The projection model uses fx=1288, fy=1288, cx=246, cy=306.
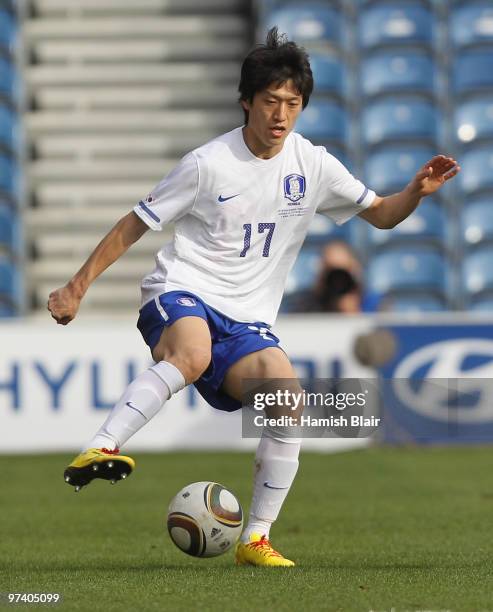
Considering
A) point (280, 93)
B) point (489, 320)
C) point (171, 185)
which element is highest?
point (280, 93)

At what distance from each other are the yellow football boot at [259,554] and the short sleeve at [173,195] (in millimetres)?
1208

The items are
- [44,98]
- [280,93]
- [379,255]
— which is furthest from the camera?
[44,98]

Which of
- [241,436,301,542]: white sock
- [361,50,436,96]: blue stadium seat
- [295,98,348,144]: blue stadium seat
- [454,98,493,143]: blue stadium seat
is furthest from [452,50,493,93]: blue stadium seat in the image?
[241,436,301,542]: white sock

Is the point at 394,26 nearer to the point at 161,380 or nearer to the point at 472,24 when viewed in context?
the point at 472,24

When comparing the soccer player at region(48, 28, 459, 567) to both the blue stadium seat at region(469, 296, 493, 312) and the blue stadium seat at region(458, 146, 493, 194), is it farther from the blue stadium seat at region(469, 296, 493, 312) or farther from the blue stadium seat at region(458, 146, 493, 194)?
the blue stadium seat at region(458, 146, 493, 194)

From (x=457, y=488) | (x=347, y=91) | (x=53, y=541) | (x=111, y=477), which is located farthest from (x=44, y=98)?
(x=111, y=477)

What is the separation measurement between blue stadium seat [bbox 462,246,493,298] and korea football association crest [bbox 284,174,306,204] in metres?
7.57

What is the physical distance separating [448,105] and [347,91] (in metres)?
1.05

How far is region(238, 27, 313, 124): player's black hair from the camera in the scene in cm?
448

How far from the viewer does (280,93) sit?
14.7 ft

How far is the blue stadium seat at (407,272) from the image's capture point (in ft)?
39.9

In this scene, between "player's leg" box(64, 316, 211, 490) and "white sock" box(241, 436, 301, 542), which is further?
"white sock" box(241, 436, 301, 542)

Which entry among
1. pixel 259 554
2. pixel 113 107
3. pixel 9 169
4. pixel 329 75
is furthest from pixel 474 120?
pixel 259 554

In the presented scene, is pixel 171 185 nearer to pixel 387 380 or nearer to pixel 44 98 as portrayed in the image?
pixel 387 380
